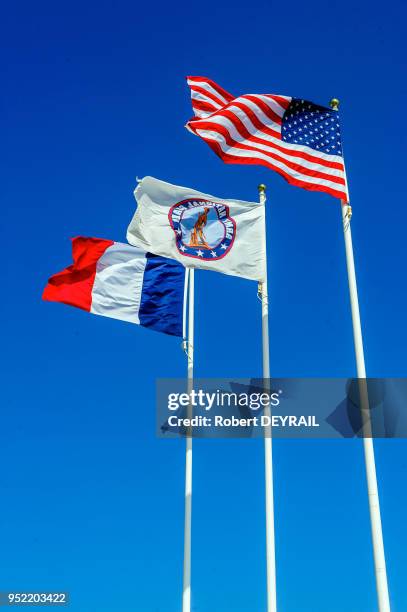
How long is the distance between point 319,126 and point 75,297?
849cm

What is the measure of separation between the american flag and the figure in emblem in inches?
80.5

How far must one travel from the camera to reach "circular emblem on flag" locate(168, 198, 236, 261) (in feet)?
68.4

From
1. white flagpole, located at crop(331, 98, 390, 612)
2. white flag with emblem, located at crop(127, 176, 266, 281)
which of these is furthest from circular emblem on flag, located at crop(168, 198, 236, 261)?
white flagpole, located at crop(331, 98, 390, 612)

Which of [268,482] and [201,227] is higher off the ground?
[201,227]

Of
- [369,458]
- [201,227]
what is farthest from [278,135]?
[369,458]

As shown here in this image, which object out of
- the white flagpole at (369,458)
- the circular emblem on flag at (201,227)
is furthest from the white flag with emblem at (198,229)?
the white flagpole at (369,458)

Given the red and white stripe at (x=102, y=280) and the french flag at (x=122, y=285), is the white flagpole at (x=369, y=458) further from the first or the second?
the red and white stripe at (x=102, y=280)

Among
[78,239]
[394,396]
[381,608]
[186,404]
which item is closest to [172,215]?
[78,239]

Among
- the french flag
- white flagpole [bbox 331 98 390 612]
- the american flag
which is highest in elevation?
the american flag

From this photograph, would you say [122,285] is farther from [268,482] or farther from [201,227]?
[268,482]

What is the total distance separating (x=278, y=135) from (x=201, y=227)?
3.24 metres

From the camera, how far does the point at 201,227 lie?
21.0 meters

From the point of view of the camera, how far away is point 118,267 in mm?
23266

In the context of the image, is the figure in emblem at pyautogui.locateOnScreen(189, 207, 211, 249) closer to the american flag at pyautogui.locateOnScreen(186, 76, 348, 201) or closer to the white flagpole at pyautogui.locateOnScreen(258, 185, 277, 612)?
the white flagpole at pyautogui.locateOnScreen(258, 185, 277, 612)
